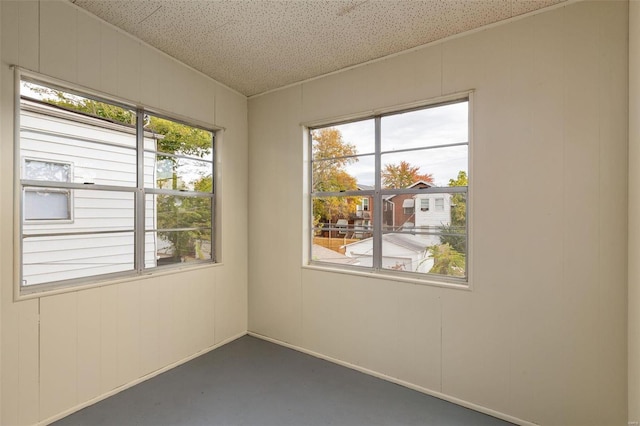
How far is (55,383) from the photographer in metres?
2.11

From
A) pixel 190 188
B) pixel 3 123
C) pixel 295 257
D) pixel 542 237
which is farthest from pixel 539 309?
pixel 3 123

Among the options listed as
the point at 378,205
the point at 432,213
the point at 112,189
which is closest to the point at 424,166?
the point at 432,213

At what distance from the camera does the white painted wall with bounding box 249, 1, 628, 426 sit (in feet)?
6.26

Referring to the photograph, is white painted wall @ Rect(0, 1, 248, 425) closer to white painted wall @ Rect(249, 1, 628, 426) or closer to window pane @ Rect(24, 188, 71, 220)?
window pane @ Rect(24, 188, 71, 220)

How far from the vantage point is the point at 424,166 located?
2.63 meters

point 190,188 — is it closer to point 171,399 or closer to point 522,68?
point 171,399

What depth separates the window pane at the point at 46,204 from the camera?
2.10 meters

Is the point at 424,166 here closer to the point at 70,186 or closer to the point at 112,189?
the point at 112,189

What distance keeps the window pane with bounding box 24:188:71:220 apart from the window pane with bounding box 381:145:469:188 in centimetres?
261

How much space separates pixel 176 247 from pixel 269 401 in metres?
1.70

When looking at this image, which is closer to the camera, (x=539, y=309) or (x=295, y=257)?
(x=539, y=309)

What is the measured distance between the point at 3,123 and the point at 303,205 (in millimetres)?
2341

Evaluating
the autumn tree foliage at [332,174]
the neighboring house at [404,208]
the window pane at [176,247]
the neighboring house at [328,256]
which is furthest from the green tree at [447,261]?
the window pane at [176,247]

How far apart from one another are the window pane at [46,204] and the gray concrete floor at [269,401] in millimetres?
1445
